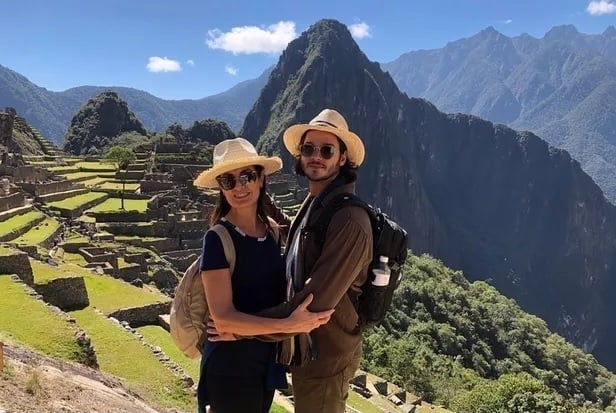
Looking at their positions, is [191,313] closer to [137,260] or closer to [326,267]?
[326,267]

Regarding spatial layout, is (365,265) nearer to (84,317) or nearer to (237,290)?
(237,290)

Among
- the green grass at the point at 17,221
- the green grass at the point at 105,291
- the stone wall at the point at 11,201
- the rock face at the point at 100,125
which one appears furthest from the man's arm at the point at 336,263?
the rock face at the point at 100,125

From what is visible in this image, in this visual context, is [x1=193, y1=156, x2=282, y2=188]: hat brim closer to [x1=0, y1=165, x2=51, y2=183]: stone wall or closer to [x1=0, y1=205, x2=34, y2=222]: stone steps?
[x1=0, y1=205, x2=34, y2=222]: stone steps

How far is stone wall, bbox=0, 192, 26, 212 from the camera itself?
84.1 feet

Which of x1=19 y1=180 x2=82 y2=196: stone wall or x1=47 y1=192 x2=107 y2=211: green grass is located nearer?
x1=47 y1=192 x2=107 y2=211: green grass

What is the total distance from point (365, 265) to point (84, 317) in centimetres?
882

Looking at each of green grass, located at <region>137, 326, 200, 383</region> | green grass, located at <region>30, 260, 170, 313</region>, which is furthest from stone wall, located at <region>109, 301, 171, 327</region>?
green grass, located at <region>137, 326, 200, 383</region>

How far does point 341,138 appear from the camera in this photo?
12.1 ft

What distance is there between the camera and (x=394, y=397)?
61.6 feet

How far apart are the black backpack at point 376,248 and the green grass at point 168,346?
22.8 ft

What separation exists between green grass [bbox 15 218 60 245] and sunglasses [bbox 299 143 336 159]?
60.2ft

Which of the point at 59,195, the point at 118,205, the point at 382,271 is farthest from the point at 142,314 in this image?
the point at 118,205

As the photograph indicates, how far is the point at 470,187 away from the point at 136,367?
175m

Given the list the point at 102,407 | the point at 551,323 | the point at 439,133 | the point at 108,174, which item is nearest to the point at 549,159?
the point at 439,133
